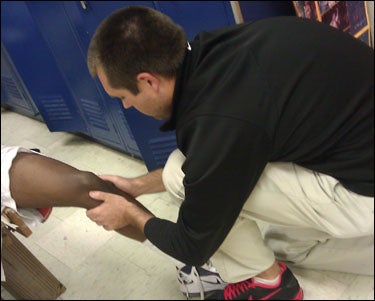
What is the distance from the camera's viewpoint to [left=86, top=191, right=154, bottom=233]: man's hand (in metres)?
0.87

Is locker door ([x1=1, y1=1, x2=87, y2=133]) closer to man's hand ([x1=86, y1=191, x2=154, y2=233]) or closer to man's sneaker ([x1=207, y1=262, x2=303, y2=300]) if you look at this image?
man's hand ([x1=86, y1=191, x2=154, y2=233])

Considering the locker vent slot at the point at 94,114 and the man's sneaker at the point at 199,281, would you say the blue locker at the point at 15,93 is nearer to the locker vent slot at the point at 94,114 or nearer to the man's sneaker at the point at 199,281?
the locker vent slot at the point at 94,114

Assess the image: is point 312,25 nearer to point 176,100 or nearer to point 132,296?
point 176,100

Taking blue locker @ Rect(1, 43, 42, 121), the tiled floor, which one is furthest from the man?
blue locker @ Rect(1, 43, 42, 121)

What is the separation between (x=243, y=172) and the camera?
0.73m

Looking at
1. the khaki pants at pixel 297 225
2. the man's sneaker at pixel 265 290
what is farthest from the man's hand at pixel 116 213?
the man's sneaker at pixel 265 290

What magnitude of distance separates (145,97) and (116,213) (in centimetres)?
30

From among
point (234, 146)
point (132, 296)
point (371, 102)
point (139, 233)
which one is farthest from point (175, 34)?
point (132, 296)

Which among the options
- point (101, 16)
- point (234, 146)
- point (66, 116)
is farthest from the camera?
point (101, 16)

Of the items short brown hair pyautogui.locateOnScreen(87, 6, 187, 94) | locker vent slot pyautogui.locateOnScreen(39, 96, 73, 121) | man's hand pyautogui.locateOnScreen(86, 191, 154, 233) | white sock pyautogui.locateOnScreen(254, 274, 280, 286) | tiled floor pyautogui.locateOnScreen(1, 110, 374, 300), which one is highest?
short brown hair pyautogui.locateOnScreen(87, 6, 187, 94)

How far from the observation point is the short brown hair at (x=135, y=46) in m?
0.70

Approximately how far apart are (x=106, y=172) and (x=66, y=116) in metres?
0.19

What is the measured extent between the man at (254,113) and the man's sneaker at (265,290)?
165mm

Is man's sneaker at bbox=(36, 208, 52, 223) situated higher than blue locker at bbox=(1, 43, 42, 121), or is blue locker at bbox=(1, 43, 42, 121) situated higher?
blue locker at bbox=(1, 43, 42, 121)
